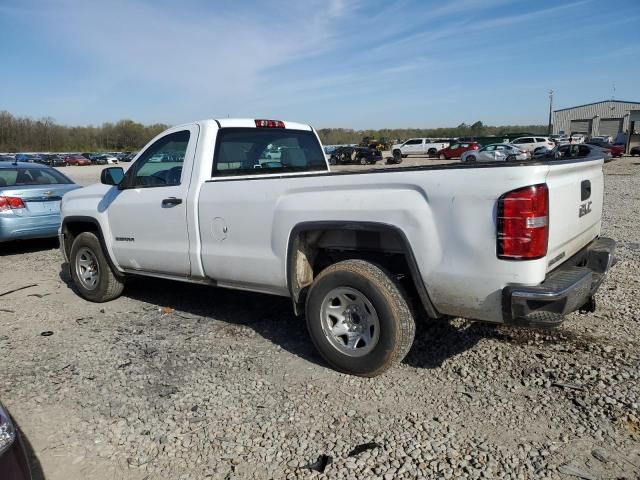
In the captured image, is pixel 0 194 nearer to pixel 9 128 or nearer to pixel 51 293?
pixel 51 293

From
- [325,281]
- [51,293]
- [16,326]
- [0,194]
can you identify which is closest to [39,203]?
[0,194]

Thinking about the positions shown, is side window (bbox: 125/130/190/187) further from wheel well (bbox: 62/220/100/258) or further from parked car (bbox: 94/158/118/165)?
parked car (bbox: 94/158/118/165)

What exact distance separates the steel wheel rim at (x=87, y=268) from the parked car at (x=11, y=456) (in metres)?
3.77

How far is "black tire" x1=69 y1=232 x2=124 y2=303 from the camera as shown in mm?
5574

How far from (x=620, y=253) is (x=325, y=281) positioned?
206 inches

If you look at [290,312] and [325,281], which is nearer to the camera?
[325,281]

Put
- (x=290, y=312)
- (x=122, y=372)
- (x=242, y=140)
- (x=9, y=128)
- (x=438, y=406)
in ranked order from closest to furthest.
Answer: (x=438, y=406) < (x=122, y=372) < (x=242, y=140) < (x=290, y=312) < (x=9, y=128)

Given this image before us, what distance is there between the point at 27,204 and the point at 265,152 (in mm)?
5312

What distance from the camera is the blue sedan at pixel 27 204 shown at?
26.3 feet

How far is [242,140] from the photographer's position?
4.85 metres

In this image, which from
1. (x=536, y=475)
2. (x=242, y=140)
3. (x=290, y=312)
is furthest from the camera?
(x=290, y=312)

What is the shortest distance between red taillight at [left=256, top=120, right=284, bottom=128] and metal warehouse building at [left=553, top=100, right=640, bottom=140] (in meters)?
75.0

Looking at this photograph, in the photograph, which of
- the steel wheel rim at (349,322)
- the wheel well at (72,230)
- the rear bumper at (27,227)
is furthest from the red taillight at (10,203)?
the steel wheel rim at (349,322)

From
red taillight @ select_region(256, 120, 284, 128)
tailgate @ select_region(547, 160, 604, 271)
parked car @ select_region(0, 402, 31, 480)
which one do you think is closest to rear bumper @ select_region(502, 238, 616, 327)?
tailgate @ select_region(547, 160, 604, 271)
